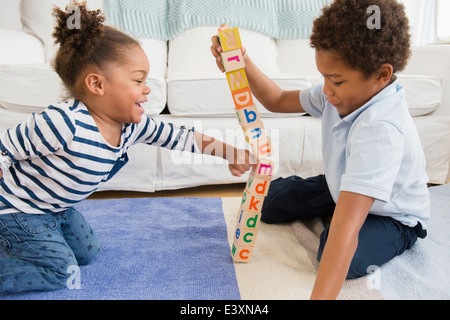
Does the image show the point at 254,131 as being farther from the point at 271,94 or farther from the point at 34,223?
the point at 34,223

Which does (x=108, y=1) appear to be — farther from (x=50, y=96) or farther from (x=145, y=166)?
(x=145, y=166)

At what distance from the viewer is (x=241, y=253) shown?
992mm

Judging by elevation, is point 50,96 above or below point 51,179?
above

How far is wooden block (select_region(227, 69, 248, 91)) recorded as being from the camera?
0.97 metres

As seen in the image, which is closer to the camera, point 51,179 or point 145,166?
point 51,179

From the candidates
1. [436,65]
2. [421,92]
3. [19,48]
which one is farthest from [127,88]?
[436,65]

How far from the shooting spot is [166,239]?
1.12 meters

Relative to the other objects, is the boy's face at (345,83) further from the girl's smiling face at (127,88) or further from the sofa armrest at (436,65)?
the sofa armrest at (436,65)

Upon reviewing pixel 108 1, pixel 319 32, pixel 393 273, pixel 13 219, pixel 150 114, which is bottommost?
pixel 393 273

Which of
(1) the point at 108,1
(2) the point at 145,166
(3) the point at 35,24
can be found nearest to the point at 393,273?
(2) the point at 145,166

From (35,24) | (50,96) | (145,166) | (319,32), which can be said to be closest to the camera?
(319,32)

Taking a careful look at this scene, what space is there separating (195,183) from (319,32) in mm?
813

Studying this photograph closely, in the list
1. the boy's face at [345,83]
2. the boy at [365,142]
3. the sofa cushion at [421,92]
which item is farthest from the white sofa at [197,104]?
the boy's face at [345,83]
